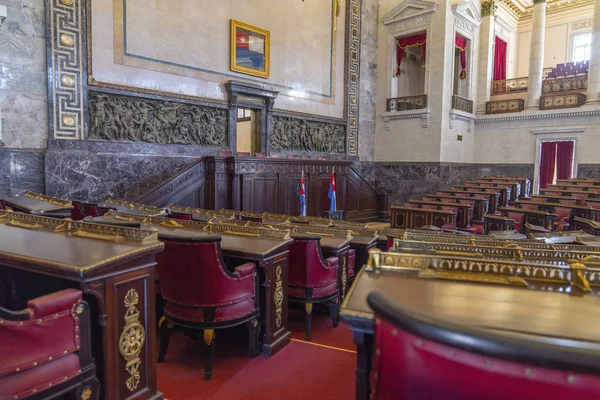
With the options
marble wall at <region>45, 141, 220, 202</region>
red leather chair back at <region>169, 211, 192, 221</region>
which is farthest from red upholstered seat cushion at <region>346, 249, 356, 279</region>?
marble wall at <region>45, 141, 220, 202</region>

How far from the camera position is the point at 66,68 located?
691 cm

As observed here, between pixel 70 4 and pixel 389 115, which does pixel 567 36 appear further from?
pixel 70 4

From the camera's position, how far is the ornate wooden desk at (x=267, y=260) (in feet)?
8.92

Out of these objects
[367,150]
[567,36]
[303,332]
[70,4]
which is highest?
[567,36]

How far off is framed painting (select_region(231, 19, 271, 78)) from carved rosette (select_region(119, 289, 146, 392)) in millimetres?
8458

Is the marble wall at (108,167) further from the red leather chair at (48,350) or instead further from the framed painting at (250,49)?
the red leather chair at (48,350)

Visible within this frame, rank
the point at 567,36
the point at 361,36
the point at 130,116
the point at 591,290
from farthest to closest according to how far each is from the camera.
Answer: the point at 567,36, the point at 361,36, the point at 130,116, the point at 591,290

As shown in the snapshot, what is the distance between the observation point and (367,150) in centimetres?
1381

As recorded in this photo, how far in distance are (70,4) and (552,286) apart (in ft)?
26.8

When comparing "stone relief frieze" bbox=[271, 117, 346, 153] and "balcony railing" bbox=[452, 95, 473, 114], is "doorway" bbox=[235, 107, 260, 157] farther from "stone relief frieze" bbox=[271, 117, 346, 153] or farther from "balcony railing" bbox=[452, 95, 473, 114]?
"balcony railing" bbox=[452, 95, 473, 114]

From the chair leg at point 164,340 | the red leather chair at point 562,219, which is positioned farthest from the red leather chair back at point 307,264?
the red leather chair at point 562,219

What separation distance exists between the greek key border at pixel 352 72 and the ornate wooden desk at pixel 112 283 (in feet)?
37.2

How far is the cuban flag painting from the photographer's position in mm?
9742

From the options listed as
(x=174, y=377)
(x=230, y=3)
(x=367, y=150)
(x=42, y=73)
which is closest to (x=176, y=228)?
(x=174, y=377)
